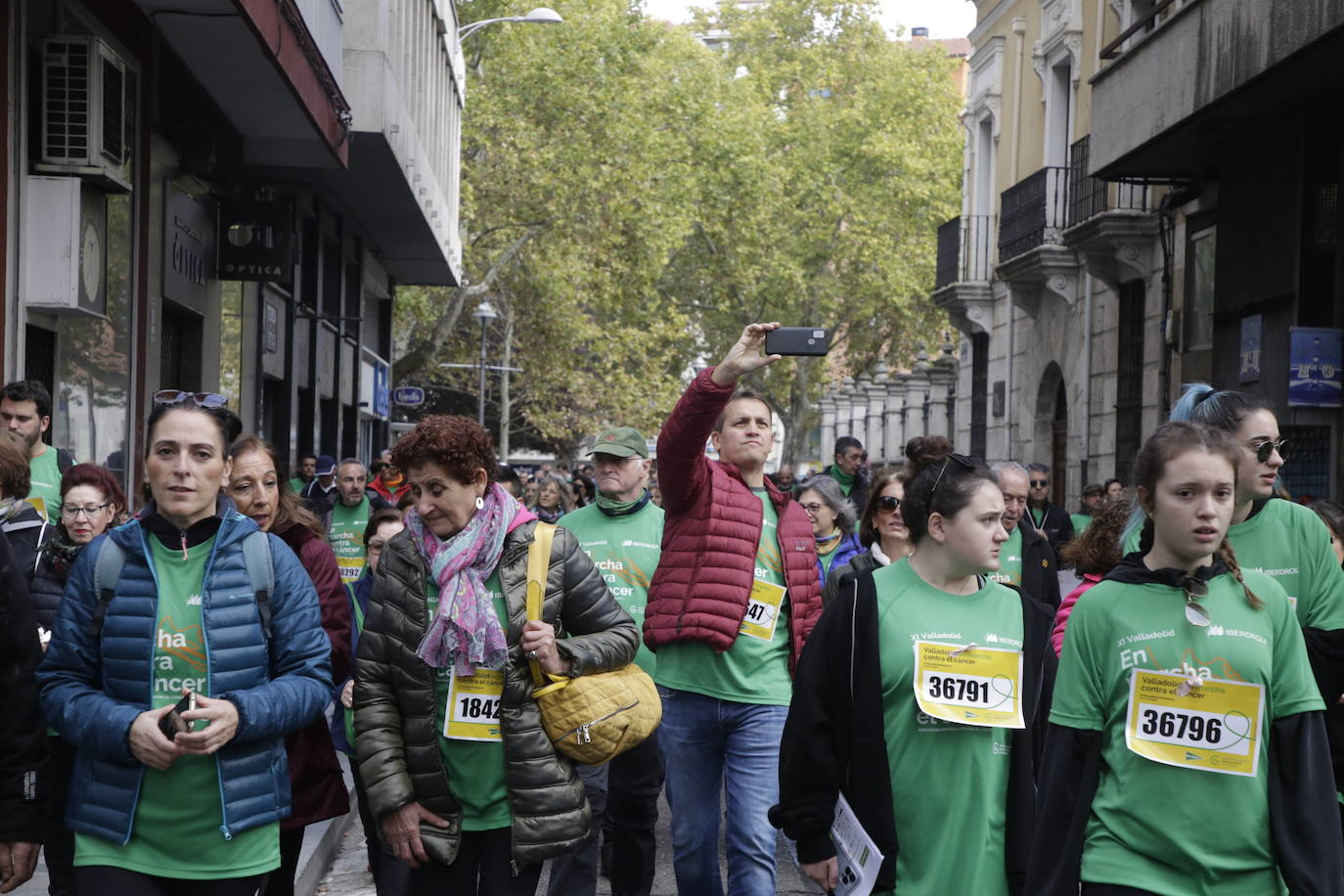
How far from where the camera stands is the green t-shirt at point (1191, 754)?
3.84m

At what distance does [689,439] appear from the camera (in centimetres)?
614

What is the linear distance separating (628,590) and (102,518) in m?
2.57

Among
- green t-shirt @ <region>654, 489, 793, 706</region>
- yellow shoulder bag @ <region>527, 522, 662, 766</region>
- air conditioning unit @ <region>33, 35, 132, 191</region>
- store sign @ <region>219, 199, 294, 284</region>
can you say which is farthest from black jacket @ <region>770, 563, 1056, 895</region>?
store sign @ <region>219, 199, 294, 284</region>

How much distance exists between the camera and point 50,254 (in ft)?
34.2

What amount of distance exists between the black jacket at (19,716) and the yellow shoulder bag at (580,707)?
1.27m

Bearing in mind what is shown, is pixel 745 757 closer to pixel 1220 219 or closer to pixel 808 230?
pixel 1220 219

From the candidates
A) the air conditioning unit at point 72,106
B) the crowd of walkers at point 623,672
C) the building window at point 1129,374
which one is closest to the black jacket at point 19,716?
the crowd of walkers at point 623,672

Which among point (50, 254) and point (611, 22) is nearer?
point (50, 254)

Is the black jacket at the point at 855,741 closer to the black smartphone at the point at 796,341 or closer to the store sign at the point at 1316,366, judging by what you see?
the black smartphone at the point at 796,341

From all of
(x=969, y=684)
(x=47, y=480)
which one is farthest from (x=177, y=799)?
(x=47, y=480)

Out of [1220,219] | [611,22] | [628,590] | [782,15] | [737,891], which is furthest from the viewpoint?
[782,15]

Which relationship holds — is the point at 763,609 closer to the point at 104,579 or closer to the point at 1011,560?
the point at 1011,560

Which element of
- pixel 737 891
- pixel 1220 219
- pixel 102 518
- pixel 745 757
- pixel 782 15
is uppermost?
pixel 782 15

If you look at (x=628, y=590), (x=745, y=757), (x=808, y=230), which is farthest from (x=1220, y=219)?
(x=808, y=230)
